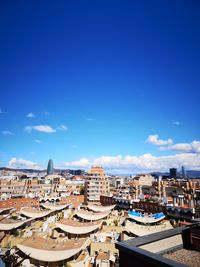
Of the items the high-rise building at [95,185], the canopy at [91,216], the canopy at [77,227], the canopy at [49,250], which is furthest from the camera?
the high-rise building at [95,185]

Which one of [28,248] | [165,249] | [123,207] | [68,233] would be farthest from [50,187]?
[165,249]

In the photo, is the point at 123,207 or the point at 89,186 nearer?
the point at 123,207

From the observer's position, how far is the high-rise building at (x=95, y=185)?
53.7 metres

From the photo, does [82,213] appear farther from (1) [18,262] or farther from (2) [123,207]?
(1) [18,262]

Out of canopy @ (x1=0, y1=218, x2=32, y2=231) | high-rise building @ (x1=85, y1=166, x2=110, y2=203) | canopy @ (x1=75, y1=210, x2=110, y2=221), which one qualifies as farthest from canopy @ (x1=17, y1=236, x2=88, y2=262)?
high-rise building @ (x1=85, y1=166, x2=110, y2=203)

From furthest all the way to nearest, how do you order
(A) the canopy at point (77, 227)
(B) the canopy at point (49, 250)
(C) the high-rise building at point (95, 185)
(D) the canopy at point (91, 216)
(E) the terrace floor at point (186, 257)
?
1. (C) the high-rise building at point (95, 185)
2. (D) the canopy at point (91, 216)
3. (A) the canopy at point (77, 227)
4. (B) the canopy at point (49, 250)
5. (E) the terrace floor at point (186, 257)

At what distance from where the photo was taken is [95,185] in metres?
54.7

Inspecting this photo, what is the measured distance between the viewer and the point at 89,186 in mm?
54281

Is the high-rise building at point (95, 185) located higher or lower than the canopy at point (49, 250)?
higher

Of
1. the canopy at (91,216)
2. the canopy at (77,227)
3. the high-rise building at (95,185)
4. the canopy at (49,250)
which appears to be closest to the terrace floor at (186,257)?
the canopy at (49,250)

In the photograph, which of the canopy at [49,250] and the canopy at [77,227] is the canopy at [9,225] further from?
the canopy at [49,250]

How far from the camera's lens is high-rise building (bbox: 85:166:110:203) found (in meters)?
53.7

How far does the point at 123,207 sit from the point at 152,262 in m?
42.5

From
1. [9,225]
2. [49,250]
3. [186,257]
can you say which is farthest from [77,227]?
[186,257]
